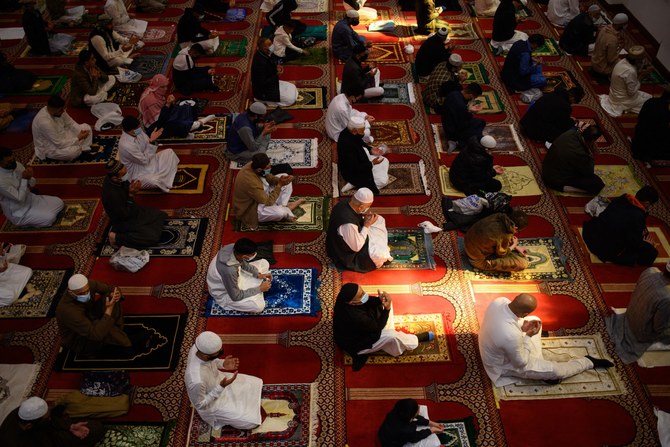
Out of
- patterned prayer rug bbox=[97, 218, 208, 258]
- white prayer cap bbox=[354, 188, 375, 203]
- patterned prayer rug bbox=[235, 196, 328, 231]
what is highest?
white prayer cap bbox=[354, 188, 375, 203]

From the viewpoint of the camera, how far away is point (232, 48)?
8.89m

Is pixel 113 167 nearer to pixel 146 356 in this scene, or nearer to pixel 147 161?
pixel 147 161

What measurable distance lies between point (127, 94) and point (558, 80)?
6213mm

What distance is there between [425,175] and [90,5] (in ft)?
24.0

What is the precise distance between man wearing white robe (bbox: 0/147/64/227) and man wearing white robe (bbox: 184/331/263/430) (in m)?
2.85

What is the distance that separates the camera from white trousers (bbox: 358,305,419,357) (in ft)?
15.2

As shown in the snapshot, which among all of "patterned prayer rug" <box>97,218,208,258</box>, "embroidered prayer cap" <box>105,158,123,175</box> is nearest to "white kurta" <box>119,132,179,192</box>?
"patterned prayer rug" <box>97,218,208,258</box>

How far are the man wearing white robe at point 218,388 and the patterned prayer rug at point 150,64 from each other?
5490 mm

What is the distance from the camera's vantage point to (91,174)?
667cm

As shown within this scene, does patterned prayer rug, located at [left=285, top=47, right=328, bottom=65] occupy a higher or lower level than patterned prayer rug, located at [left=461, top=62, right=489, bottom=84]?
lower

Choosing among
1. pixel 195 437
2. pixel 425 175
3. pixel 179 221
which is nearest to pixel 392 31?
pixel 425 175

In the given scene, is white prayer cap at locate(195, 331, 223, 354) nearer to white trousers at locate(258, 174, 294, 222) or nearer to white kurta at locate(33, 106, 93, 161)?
white trousers at locate(258, 174, 294, 222)

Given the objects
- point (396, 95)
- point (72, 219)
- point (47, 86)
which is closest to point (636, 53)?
point (396, 95)

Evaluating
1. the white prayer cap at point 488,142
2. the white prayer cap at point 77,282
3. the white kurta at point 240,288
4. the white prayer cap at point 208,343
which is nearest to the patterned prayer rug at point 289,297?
the white kurta at point 240,288
